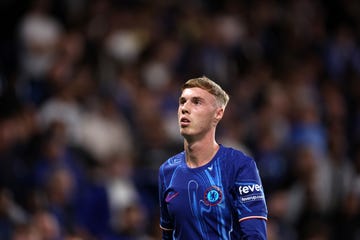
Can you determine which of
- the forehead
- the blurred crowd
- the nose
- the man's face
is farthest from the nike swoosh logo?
the blurred crowd

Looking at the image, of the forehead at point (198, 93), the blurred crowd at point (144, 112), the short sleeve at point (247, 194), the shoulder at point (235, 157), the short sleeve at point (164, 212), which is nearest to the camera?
the short sleeve at point (247, 194)

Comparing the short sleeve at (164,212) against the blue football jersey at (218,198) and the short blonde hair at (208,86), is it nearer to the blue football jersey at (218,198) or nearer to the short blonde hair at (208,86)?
the blue football jersey at (218,198)

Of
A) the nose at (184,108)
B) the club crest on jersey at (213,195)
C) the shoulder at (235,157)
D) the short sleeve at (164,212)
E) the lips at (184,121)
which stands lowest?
the short sleeve at (164,212)

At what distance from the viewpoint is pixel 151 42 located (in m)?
12.2

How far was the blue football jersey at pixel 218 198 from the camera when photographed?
199 inches

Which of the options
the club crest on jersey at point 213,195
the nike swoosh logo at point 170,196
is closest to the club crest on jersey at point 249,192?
the club crest on jersey at point 213,195

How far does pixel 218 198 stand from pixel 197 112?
20.7 inches

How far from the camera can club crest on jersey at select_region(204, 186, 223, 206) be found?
5.07 m

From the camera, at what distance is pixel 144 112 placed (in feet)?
35.9

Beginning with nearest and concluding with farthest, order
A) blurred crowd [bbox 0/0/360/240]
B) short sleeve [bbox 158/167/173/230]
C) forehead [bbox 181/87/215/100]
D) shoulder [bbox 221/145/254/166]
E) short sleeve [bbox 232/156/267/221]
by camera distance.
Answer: short sleeve [bbox 232/156/267/221]
shoulder [bbox 221/145/254/166]
forehead [bbox 181/87/215/100]
short sleeve [bbox 158/167/173/230]
blurred crowd [bbox 0/0/360/240]

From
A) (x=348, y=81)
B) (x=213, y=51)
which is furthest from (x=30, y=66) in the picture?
(x=348, y=81)

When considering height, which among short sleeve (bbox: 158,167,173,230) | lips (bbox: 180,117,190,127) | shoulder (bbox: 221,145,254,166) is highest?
lips (bbox: 180,117,190,127)

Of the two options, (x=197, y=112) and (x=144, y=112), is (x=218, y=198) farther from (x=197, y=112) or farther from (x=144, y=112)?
(x=144, y=112)

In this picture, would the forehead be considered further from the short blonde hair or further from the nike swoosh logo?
the nike swoosh logo
